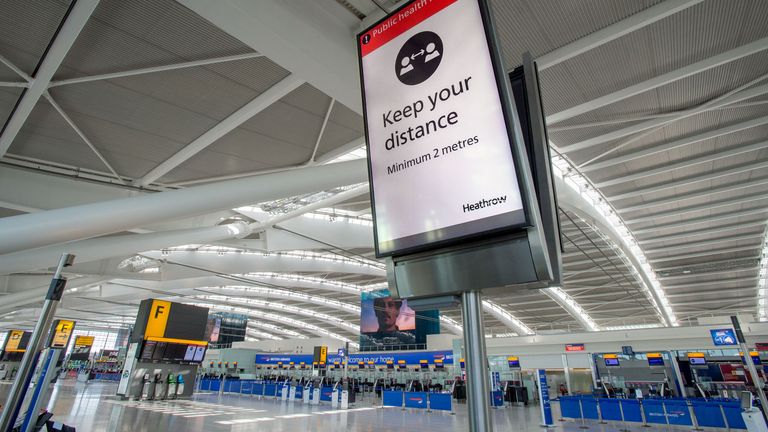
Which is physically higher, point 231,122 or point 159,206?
point 231,122

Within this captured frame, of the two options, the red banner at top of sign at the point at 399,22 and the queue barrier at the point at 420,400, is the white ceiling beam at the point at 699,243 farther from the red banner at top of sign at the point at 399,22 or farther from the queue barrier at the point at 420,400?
the red banner at top of sign at the point at 399,22

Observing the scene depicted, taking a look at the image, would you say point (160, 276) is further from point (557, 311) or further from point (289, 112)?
point (557, 311)

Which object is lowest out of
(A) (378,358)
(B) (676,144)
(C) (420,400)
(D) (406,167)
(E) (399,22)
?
(C) (420,400)

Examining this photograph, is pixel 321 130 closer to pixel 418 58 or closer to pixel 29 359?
pixel 29 359

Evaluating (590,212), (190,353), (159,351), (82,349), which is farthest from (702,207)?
(82,349)

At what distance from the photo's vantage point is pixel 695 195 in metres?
17.5

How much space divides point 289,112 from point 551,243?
27.2 feet

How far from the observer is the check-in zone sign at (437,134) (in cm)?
176

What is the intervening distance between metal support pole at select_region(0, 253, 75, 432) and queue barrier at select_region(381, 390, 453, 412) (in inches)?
655

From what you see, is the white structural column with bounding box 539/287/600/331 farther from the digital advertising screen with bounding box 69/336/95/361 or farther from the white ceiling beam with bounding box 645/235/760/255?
the digital advertising screen with bounding box 69/336/95/361

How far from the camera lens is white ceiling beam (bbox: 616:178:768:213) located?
16.2 metres

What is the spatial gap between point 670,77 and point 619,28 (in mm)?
2912

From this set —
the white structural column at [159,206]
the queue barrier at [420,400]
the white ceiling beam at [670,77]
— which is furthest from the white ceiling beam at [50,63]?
the queue barrier at [420,400]

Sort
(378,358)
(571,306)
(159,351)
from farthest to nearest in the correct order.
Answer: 1. (571,306)
2. (378,358)
3. (159,351)
